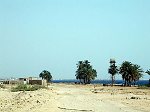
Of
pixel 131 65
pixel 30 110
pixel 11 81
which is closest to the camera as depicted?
pixel 30 110

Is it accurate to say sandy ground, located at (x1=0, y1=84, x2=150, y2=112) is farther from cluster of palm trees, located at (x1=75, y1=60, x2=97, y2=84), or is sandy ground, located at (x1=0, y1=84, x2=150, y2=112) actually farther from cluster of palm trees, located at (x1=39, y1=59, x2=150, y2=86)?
cluster of palm trees, located at (x1=75, y1=60, x2=97, y2=84)

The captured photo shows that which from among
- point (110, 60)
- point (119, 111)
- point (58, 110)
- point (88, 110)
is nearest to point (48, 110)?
point (58, 110)

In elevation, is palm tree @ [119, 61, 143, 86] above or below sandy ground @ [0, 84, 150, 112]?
above

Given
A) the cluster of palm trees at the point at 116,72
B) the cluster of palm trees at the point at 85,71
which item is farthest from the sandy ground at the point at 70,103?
the cluster of palm trees at the point at 85,71

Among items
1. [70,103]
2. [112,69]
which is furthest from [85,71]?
[70,103]

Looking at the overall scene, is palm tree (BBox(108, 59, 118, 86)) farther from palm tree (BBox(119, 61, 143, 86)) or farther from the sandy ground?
the sandy ground

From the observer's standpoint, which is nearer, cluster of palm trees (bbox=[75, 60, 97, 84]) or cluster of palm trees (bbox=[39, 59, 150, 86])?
cluster of palm trees (bbox=[39, 59, 150, 86])

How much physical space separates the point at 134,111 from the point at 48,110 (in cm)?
754

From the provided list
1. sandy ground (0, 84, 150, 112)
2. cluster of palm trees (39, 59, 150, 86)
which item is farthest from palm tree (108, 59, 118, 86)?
sandy ground (0, 84, 150, 112)

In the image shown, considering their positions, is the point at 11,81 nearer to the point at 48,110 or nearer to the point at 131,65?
the point at 131,65

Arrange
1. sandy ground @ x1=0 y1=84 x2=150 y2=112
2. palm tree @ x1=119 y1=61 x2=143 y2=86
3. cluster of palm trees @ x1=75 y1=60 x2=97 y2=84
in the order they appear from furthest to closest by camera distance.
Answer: cluster of palm trees @ x1=75 y1=60 x2=97 y2=84 < palm tree @ x1=119 y1=61 x2=143 y2=86 < sandy ground @ x1=0 y1=84 x2=150 y2=112

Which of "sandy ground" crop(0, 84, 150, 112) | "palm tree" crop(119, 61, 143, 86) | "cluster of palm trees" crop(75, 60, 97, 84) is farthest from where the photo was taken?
"cluster of palm trees" crop(75, 60, 97, 84)

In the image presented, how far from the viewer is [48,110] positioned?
101ft

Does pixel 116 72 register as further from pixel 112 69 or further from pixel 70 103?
pixel 70 103
